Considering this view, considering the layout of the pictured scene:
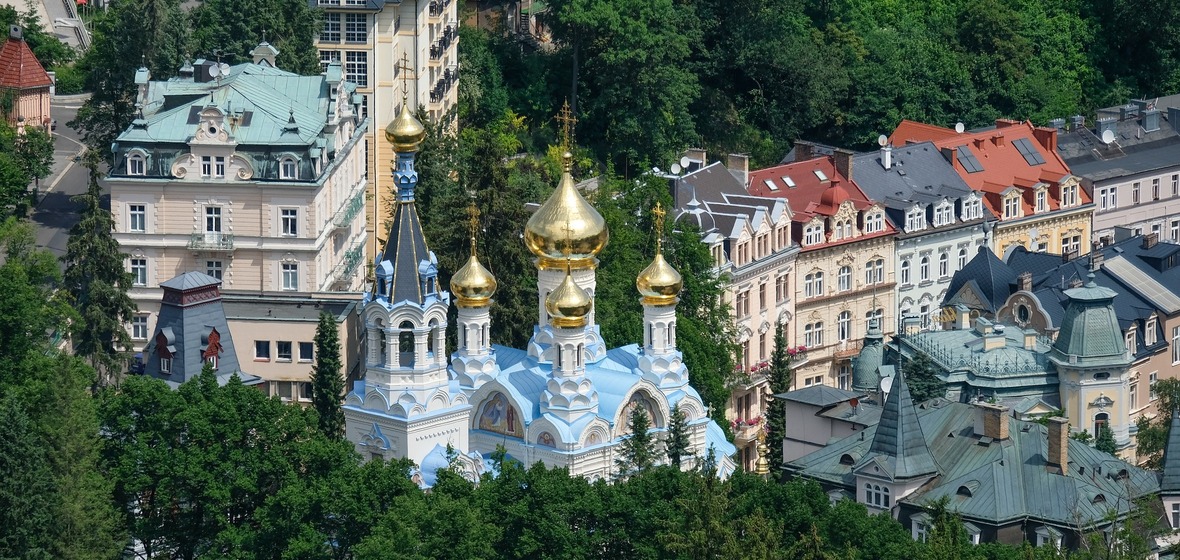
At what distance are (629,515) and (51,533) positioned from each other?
17275mm

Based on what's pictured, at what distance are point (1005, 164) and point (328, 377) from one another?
44.6 meters

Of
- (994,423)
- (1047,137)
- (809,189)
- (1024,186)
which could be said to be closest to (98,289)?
(994,423)

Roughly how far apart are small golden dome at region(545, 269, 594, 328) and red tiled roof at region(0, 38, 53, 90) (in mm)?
40816

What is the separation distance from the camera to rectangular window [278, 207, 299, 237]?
136 meters

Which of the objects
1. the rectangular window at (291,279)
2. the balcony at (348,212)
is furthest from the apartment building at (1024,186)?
the rectangular window at (291,279)

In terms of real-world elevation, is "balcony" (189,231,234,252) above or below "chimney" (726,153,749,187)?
below

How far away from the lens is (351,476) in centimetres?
11106

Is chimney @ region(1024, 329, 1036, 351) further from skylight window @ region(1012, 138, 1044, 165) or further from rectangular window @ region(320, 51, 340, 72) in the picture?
rectangular window @ region(320, 51, 340, 72)

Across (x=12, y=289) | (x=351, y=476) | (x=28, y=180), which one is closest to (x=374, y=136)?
(x=28, y=180)

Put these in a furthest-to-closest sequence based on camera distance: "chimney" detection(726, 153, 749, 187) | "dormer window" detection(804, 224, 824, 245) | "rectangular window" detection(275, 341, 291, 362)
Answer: "chimney" detection(726, 153, 749, 187) → "dormer window" detection(804, 224, 824, 245) → "rectangular window" detection(275, 341, 291, 362)

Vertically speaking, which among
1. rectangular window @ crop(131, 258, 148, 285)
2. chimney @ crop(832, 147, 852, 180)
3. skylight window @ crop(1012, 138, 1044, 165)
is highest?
skylight window @ crop(1012, 138, 1044, 165)

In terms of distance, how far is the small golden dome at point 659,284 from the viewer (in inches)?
4751

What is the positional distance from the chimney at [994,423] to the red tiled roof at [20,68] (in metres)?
49.3

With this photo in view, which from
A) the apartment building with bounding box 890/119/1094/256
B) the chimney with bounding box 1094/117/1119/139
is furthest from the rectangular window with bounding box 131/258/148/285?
the chimney with bounding box 1094/117/1119/139
